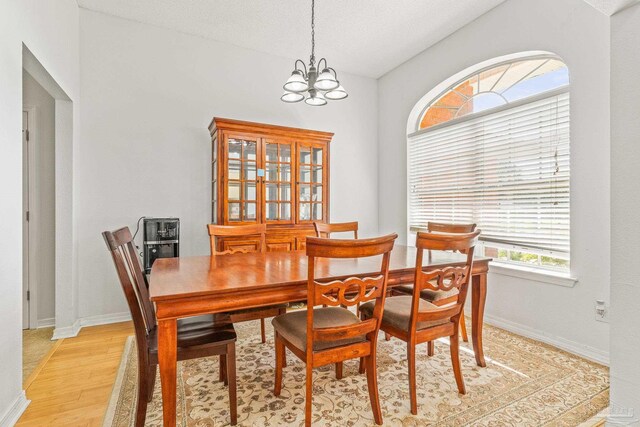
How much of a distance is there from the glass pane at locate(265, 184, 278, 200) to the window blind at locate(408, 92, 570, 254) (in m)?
1.84

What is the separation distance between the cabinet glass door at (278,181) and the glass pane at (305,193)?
143mm

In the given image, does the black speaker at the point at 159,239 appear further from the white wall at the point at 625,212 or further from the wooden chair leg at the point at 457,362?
the white wall at the point at 625,212

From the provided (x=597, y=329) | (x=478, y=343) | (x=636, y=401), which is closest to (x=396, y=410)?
(x=478, y=343)

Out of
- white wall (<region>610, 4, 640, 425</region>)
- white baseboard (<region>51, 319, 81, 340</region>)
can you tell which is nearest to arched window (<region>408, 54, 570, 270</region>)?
white wall (<region>610, 4, 640, 425</region>)

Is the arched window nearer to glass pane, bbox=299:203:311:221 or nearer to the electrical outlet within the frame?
the electrical outlet

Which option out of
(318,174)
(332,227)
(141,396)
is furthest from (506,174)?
(141,396)

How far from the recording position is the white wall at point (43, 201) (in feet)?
9.86

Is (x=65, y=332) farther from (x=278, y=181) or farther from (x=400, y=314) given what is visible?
(x=400, y=314)

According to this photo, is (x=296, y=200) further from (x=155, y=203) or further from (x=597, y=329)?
(x=597, y=329)

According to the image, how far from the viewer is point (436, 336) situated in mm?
1877

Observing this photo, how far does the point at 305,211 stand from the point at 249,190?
712 millimetres

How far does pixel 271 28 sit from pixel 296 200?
1837 mm

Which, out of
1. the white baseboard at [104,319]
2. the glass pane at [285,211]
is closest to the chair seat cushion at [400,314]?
the glass pane at [285,211]

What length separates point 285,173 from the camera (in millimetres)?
3633
